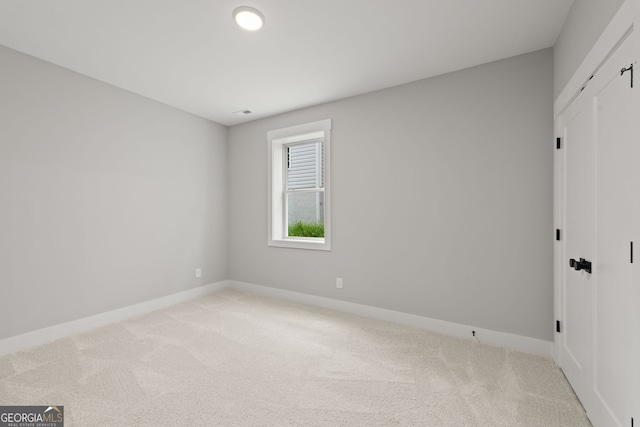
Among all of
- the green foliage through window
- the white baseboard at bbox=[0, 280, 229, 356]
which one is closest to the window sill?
the green foliage through window

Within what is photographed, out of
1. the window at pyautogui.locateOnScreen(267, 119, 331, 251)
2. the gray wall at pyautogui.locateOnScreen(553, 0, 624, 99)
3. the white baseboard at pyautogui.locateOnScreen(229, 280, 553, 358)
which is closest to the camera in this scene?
the gray wall at pyautogui.locateOnScreen(553, 0, 624, 99)

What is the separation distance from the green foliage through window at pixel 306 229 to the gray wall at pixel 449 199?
13.0 inches

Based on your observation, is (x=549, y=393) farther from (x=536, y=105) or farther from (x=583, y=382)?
(x=536, y=105)

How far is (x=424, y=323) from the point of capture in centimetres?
300

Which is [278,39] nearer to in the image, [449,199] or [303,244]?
[449,199]

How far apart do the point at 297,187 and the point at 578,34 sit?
10.6ft

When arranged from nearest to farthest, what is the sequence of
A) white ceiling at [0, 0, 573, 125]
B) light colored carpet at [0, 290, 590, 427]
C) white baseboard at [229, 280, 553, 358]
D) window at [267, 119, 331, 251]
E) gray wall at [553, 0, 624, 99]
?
gray wall at [553, 0, 624, 99]
light colored carpet at [0, 290, 590, 427]
white ceiling at [0, 0, 573, 125]
white baseboard at [229, 280, 553, 358]
window at [267, 119, 331, 251]

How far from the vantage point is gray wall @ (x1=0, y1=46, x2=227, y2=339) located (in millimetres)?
2508

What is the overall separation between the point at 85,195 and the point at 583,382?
4.45m

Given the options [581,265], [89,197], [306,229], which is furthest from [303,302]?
[581,265]

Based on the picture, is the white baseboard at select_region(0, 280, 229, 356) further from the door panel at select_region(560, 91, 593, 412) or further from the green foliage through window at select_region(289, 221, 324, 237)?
the door panel at select_region(560, 91, 593, 412)

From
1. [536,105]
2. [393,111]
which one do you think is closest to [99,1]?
[393,111]

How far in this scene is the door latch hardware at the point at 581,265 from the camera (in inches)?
67.7

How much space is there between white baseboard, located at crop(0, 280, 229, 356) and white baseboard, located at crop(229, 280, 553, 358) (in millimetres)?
1003
